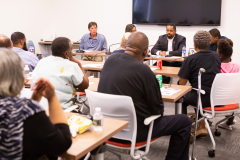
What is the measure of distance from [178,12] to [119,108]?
5.81 m

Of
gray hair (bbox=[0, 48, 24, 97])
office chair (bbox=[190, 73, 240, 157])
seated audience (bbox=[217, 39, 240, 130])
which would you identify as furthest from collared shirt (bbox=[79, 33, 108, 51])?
gray hair (bbox=[0, 48, 24, 97])

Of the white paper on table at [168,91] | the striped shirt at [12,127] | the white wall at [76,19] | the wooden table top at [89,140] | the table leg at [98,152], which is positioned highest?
the white wall at [76,19]

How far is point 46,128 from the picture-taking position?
110 cm

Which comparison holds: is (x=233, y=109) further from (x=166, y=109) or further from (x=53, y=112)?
(x=53, y=112)

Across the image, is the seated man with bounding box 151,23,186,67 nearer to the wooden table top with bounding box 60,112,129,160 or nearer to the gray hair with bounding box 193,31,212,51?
the gray hair with bounding box 193,31,212,51

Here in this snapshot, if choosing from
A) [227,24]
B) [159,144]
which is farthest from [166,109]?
[227,24]

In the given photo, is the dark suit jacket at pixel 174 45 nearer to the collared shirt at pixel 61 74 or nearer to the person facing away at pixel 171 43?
the person facing away at pixel 171 43

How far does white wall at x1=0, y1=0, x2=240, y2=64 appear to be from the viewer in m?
7.14

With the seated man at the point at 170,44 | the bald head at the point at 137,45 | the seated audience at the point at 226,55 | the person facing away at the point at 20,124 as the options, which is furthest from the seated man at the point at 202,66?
the seated man at the point at 170,44

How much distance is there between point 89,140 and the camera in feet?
4.45

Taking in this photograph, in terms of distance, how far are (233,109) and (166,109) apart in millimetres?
1680

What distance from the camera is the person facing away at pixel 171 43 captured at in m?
5.48

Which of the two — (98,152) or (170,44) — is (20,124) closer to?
(98,152)

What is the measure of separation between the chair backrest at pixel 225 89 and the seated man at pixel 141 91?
754 mm
